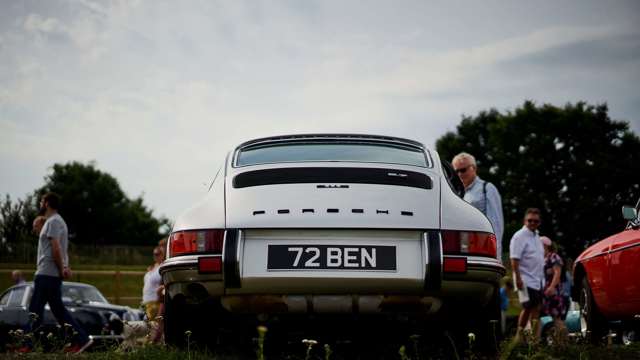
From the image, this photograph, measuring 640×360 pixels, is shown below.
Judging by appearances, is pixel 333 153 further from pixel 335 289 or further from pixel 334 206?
pixel 335 289

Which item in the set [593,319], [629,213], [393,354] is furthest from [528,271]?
[393,354]

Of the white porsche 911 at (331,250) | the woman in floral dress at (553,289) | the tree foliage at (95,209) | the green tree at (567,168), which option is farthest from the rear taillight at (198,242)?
the tree foliage at (95,209)

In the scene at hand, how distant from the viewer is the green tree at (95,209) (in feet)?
221

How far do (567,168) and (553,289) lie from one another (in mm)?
31432

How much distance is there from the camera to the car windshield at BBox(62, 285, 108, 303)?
14.3 metres

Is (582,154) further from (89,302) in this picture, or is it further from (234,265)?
(234,265)

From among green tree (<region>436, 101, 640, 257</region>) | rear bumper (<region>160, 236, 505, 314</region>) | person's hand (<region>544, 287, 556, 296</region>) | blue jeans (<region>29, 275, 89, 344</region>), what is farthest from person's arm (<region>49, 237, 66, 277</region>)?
green tree (<region>436, 101, 640, 257</region>)

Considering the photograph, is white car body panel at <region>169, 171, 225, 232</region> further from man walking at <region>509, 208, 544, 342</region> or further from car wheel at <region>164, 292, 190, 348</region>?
man walking at <region>509, 208, 544, 342</region>

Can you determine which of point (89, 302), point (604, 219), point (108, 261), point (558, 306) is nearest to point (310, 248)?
point (558, 306)

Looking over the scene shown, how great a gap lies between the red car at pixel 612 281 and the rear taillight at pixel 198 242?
3840 mm

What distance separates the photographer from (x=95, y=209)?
67.9 m

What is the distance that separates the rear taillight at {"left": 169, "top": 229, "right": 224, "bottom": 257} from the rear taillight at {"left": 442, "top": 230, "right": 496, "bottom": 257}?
3.97 feet

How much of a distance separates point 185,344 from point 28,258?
31944mm

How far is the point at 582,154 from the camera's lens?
40.9m
